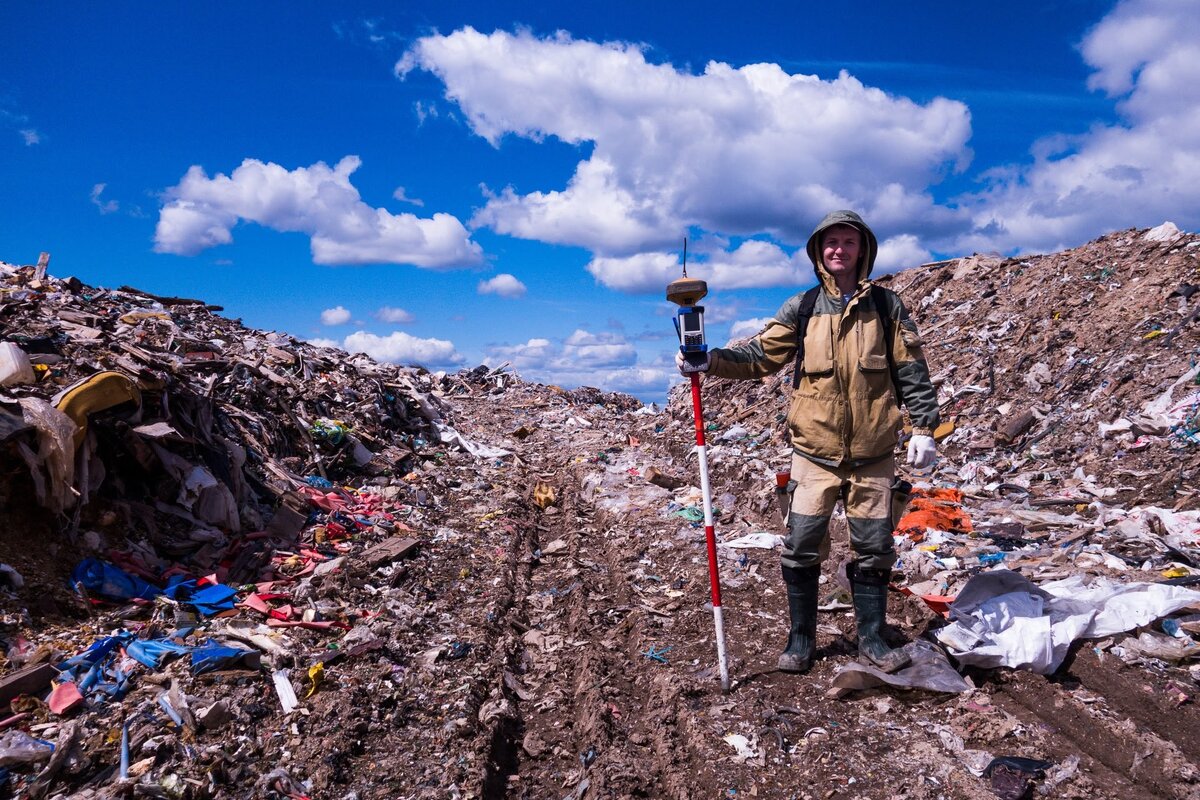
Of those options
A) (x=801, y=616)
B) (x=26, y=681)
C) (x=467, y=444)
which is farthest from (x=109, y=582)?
(x=467, y=444)

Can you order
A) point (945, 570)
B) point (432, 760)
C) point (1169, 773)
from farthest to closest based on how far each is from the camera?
point (945, 570) → point (432, 760) → point (1169, 773)

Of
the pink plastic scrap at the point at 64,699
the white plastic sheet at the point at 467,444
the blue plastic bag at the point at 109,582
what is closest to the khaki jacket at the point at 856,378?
the pink plastic scrap at the point at 64,699

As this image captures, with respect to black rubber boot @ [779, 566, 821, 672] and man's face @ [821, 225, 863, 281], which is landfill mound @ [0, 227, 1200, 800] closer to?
black rubber boot @ [779, 566, 821, 672]

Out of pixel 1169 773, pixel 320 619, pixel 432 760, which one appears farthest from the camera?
pixel 320 619

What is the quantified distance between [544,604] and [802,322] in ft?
10.9

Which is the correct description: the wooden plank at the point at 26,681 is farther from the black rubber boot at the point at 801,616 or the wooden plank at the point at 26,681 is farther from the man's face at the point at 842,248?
the man's face at the point at 842,248

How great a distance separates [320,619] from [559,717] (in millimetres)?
2063

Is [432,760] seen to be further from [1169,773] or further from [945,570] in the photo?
[945,570]

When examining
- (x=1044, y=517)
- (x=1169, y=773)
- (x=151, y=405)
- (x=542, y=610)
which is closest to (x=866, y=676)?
(x=1169, y=773)

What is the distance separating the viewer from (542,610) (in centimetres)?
552

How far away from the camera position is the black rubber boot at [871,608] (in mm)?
3709

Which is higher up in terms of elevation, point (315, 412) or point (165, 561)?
point (315, 412)

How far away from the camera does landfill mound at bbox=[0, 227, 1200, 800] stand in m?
3.16

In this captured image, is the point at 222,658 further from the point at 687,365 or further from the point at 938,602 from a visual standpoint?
the point at 938,602
